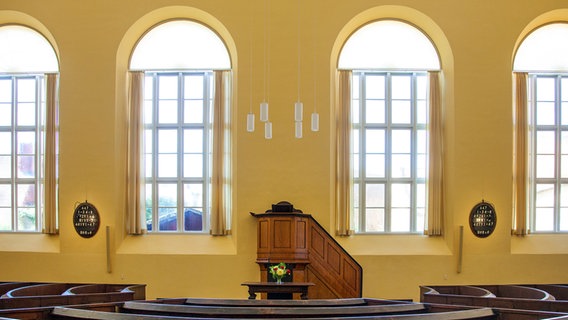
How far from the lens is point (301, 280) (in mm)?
11820

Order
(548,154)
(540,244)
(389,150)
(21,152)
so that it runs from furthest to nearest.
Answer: (21,152) < (548,154) < (389,150) < (540,244)

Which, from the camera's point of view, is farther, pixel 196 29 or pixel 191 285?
pixel 196 29

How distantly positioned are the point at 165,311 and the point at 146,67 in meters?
8.30

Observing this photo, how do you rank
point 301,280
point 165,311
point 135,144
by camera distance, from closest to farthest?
point 165,311, point 301,280, point 135,144

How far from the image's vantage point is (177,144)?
14508 millimetres

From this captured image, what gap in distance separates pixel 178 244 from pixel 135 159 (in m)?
1.82

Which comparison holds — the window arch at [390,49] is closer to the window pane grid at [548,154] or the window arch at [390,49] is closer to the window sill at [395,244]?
the window pane grid at [548,154]

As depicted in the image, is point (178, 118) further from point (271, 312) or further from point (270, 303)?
point (271, 312)

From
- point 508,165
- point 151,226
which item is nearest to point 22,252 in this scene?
point 151,226

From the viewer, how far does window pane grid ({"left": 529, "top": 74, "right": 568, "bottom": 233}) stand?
47.5 feet

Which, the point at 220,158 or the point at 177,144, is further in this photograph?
the point at 177,144

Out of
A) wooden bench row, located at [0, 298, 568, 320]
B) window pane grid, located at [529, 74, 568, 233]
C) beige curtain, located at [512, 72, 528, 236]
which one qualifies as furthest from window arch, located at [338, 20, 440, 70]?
wooden bench row, located at [0, 298, 568, 320]

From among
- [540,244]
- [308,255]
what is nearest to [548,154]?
[540,244]

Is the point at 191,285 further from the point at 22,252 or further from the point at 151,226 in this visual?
the point at 22,252
